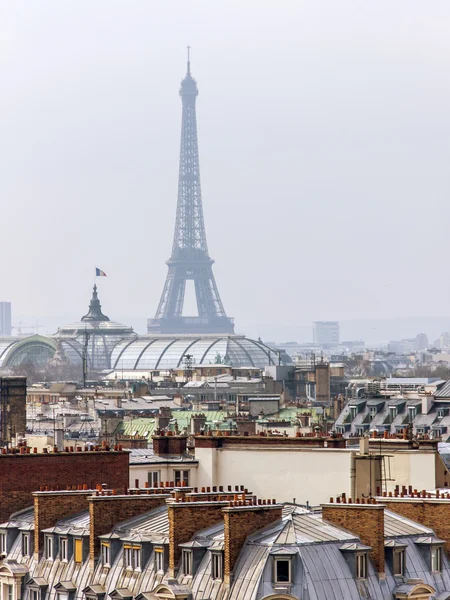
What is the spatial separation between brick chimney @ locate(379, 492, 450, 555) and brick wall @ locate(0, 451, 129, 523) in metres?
4.53

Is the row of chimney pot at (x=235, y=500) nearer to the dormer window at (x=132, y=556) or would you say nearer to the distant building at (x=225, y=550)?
the distant building at (x=225, y=550)

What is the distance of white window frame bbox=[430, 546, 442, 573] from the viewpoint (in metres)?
26.3

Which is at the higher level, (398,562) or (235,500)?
(235,500)

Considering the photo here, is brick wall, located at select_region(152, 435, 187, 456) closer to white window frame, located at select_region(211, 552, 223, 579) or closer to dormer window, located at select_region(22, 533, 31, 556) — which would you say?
dormer window, located at select_region(22, 533, 31, 556)

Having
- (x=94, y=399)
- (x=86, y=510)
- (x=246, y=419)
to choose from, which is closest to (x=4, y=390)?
(x=246, y=419)

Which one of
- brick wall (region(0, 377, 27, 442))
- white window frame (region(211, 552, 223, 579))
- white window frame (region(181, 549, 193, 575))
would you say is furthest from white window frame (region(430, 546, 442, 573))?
brick wall (region(0, 377, 27, 442))

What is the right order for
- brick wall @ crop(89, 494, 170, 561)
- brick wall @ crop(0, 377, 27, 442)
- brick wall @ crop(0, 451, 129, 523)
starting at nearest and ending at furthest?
brick wall @ crop(89, 494, 170, 561)
brick wall @ crop(0, 451, 129, 523)
brick wall @ crop(0, 377, 27, 442)

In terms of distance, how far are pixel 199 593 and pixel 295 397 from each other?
11499 cm

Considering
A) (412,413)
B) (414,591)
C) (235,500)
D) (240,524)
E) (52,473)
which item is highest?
(412,413)

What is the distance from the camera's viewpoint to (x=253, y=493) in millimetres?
32531

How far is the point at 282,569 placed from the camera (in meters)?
24.6

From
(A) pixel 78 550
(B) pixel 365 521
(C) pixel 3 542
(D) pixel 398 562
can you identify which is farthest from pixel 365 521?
(C) pixel 3 542

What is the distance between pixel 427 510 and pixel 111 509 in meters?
3.92

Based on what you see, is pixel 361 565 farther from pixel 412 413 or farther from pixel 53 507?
pixel 412 413
